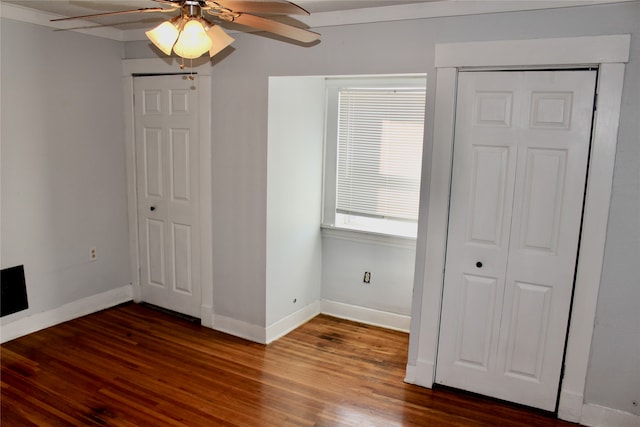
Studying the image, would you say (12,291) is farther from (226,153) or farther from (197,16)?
(197,16)

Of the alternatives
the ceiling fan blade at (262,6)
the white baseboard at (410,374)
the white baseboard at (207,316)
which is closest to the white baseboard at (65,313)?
the white baseboard at (207,316)

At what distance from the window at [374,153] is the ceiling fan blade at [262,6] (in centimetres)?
214

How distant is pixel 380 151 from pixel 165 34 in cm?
238

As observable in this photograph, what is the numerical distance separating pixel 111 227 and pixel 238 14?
296 centimetres

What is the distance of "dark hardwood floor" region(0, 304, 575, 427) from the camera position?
2922 mm

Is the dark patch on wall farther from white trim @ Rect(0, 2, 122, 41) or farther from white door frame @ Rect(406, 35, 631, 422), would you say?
white door frame @ Rect(406, 35, 631, 422)

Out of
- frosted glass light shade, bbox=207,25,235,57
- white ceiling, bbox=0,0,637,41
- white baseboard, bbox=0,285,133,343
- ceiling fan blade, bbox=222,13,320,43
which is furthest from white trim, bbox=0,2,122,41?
white baseboard, bbox=0,285,133,343

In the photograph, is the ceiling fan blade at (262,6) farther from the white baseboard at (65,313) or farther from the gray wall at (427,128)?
the white baseboard at (65,313)

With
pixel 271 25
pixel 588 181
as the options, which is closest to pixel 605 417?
pixel 588 181

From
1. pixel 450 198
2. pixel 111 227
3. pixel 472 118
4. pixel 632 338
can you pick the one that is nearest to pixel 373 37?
pixel 472 118

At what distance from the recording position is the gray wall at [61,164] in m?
3.64

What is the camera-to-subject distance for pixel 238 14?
6.77 feet

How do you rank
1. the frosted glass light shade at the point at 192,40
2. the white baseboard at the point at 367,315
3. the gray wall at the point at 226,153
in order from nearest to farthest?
the frosted glass light shade at the point at 192,40, the gray wall at the point at 226,153, the white baseboard at the point at 367,315

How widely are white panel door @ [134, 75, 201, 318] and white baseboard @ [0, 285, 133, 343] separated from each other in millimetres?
281
